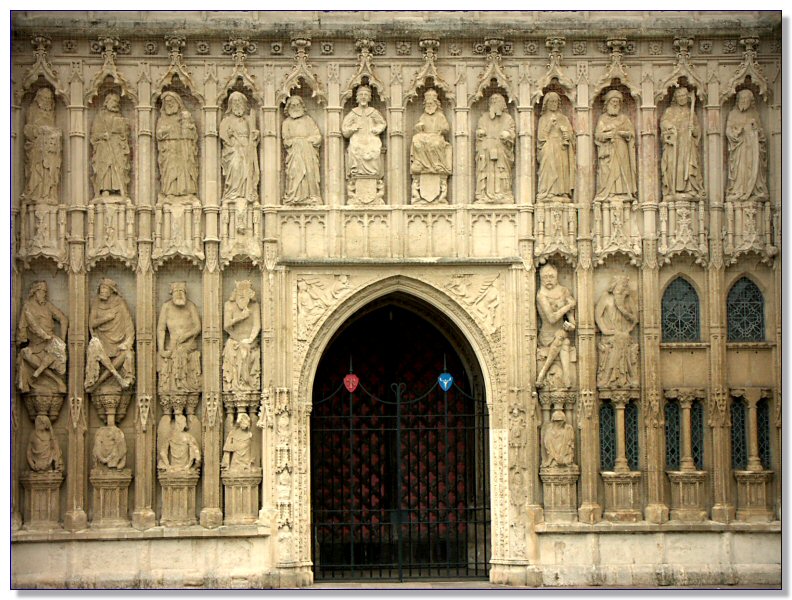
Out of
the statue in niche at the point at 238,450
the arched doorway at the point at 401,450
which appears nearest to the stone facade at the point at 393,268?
the statue in niche at the point at 238,450

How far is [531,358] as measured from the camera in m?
19.9

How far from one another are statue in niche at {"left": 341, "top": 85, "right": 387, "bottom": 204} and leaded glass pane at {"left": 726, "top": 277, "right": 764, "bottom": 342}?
4.92 meters

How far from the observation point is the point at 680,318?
2023cm

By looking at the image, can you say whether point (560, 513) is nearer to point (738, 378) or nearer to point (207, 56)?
point (738, 378)

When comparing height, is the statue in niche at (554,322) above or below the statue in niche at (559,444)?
above

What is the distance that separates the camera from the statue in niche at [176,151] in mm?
19953

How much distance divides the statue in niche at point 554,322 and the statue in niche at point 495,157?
3.88 ft

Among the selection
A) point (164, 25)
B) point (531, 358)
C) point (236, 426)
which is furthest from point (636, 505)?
point (164, 25)

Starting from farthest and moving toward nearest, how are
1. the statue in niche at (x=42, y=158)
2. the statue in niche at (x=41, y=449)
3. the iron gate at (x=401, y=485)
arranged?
the iron gate at (x=401, y=485) < the statue in niche at (x=42, y=158) < the statue in niche at (x=41, y=449)

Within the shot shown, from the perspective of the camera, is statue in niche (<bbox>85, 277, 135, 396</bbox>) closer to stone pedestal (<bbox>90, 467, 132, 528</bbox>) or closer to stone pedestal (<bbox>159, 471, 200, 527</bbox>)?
stone pedestal (<bbox>90, 467, 132, 528</bbox>)

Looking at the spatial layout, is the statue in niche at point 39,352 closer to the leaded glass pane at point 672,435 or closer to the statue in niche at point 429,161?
the statue in niche at point 429,161

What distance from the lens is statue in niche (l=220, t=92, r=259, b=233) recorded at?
19.9 metres

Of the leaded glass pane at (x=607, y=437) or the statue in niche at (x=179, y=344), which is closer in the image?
the statue in niche at (x=179, y=344)

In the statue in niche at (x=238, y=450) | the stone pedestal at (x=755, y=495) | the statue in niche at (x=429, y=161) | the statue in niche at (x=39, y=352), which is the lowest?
the stone pedestal at (x=755, y=495)
